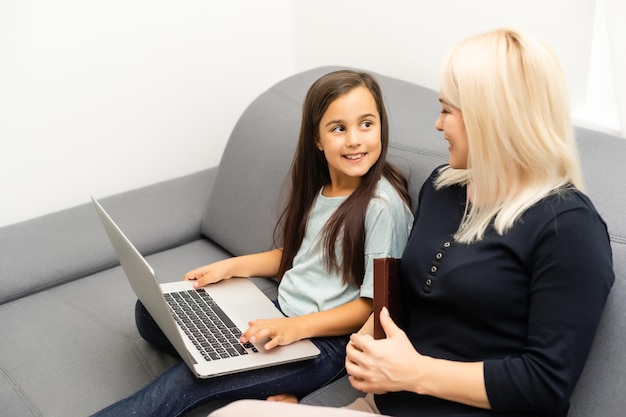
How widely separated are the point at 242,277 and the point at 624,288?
93 centimetres

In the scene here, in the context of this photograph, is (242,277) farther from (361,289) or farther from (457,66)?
(457,66)

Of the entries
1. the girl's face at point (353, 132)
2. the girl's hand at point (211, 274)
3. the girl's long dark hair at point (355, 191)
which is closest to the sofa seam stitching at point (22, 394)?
the girl's hand at point (211, 274)

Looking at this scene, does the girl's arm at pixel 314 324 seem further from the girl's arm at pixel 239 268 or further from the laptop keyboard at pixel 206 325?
the girl's arm at pixel 239 268

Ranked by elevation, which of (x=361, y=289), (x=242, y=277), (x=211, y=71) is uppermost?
(x=211, y=71)

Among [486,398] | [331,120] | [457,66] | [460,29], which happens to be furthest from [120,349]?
[460,29]

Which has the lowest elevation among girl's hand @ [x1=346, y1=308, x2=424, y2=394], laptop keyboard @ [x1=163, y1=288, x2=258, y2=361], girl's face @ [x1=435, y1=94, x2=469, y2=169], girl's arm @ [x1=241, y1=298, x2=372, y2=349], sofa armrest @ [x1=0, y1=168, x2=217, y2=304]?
sofa armrest @ [x1=0, y1=168, x2=217, y2=304]

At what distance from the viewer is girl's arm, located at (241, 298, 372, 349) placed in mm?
1525

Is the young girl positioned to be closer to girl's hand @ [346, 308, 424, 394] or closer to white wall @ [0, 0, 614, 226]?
girl's hand @ [346, 308, 424, 394]

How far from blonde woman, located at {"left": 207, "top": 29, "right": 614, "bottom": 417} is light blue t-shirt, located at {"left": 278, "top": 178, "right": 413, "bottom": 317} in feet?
0.80

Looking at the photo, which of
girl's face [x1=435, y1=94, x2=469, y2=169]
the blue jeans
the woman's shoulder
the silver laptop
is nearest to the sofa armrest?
the silver laptop

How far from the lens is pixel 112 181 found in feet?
8.25

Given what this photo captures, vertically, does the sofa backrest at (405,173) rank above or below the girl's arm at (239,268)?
above

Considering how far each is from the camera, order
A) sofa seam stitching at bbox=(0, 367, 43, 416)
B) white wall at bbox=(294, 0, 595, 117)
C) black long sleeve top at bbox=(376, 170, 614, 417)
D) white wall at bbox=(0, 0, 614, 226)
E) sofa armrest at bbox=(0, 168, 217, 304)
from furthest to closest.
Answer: white wall at bbox=(0, 0, 614, 226)
sofa armrest at bbox=(0, 168, 217, 304)
white wall at bbox=(294, 0, 595, 117)
sofa seam stitching at bbox=(0, 367, 43, 416)
black long sleeve top at bbox=(376, 170, 614, 417)

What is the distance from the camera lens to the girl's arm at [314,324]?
5.00 feet
